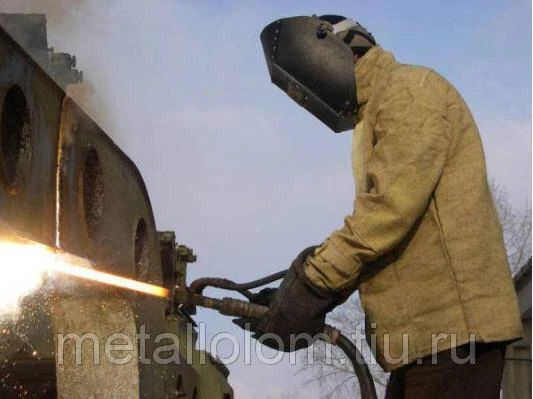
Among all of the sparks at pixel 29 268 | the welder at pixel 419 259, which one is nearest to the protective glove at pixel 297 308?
the welder at pixel 419 259

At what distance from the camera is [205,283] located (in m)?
4.03

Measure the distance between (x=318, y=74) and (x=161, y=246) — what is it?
186 cm

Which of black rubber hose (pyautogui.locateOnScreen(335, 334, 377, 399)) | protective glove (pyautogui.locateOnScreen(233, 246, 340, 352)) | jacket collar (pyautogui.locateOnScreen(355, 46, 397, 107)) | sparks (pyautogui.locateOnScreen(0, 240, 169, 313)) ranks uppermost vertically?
jacket collar (pyautogui.locateOnScreen(355, 46, 397, 107))

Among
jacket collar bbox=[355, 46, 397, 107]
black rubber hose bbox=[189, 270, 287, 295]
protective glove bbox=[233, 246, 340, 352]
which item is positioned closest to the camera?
protective glove bbox=[233, 246, 340, 352]

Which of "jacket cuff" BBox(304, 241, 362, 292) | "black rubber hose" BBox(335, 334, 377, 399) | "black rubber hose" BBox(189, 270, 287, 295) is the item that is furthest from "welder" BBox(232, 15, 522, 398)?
"black rubber hose" BBox(189, 270, 287, 295)

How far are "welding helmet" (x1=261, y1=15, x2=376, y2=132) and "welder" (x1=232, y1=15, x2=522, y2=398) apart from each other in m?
0.10

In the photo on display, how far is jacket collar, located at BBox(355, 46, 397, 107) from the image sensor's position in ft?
11.2

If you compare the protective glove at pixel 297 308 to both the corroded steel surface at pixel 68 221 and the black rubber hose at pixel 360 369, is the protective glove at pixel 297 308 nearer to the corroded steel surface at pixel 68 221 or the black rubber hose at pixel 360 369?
the black rubber hose at pixel 360 369

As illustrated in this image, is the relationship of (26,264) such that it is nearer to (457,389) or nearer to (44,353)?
(44,353)

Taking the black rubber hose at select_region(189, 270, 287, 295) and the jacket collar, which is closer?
the jacket collar

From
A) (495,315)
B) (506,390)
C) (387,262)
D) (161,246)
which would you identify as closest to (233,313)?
(387,262)

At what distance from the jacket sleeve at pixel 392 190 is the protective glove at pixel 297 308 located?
0.04m

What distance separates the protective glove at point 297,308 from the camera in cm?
325

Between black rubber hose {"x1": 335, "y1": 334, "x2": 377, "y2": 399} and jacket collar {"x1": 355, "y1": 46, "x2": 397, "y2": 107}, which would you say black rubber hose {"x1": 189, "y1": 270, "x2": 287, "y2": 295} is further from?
jacket collar {"x1": 355, "y1": 46, "x2": 397, "y2": 107}
